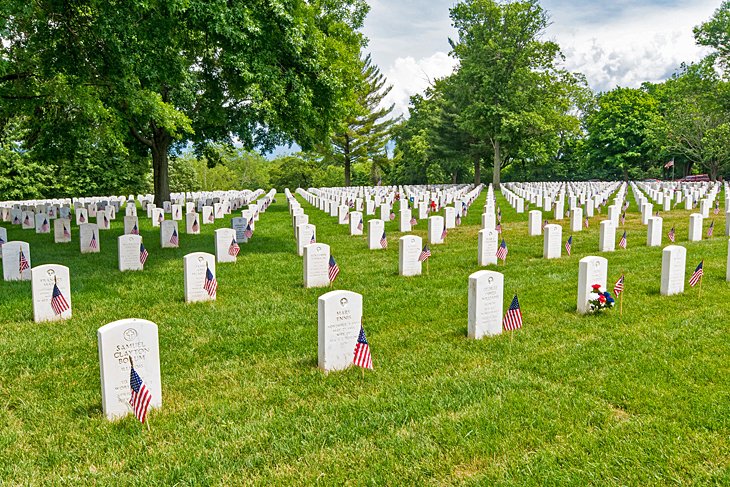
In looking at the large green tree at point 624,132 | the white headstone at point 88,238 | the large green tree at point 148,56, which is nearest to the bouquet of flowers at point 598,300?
the large green tree at point 148,56

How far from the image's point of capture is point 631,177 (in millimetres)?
65875

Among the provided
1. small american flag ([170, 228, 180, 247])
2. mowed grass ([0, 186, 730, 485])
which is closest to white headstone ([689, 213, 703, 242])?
mowed grass ([0, 186, 730, 485])

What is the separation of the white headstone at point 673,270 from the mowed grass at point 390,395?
0.95 feet

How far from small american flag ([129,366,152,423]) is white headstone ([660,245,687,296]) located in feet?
25.2

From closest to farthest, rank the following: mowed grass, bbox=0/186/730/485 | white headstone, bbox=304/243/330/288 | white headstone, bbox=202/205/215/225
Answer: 1. mowed grass, bbox=0/186/730/485
2. white headstone, bbox=304/243/330/288
3. white headstone, bbox=202/205/215/225

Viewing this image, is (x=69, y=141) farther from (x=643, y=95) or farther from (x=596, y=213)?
(x=643, y=95)

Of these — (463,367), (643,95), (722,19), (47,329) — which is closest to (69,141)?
(47,329)

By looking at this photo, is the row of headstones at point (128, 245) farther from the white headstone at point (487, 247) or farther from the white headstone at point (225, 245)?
the white headstone at point (487, 247)

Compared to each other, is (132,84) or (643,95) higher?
(643,95)

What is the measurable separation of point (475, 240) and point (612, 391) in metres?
10.4

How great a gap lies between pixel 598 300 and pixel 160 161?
75.5 ft

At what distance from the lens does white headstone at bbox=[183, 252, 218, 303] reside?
8.38m

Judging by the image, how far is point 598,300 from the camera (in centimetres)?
727

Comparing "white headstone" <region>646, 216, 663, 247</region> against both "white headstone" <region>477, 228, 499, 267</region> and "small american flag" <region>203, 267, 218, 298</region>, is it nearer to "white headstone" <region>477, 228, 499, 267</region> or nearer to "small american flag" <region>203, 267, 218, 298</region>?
"white headstone" <region>477, 228, 499, 267</region>
